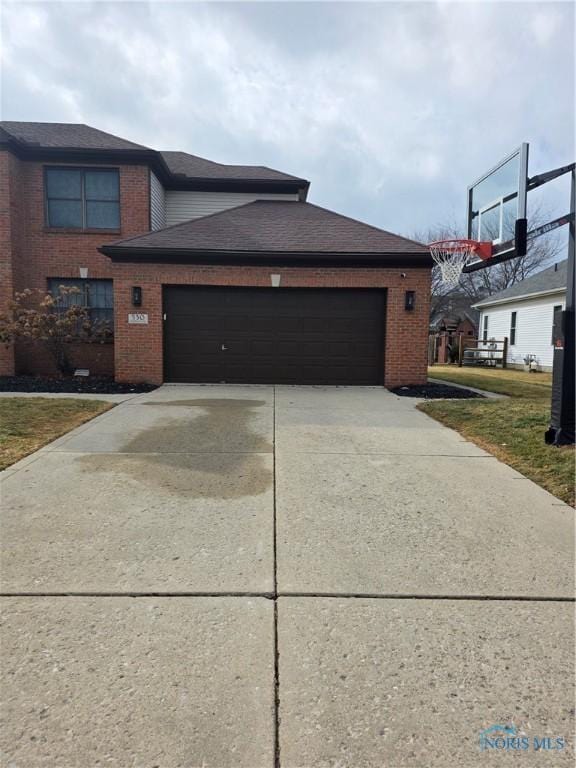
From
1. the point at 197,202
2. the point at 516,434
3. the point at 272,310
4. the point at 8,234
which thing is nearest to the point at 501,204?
the point at 516,434

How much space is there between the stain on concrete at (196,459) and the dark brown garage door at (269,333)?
4.16m

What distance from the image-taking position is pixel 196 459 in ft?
16.7

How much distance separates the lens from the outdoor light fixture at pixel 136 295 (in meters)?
10.9

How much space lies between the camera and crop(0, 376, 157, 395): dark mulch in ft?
32.2

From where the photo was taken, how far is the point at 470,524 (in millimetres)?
3607

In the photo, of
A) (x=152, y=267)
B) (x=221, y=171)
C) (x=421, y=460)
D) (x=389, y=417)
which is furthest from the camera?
(x=221, y=171)

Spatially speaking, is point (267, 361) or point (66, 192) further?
point (66, 192)

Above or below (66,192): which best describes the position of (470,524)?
below

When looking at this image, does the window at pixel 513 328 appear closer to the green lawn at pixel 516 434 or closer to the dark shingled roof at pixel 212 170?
the dark shingled roof at pixel 212 170

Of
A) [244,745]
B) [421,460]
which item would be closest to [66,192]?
[421,460]

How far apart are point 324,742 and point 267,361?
32.2 feet

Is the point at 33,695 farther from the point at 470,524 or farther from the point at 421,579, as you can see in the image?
the point at 470,524

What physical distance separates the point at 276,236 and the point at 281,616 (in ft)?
34.2

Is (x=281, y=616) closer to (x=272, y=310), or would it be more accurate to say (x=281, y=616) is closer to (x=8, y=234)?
(x=272, y=310)
